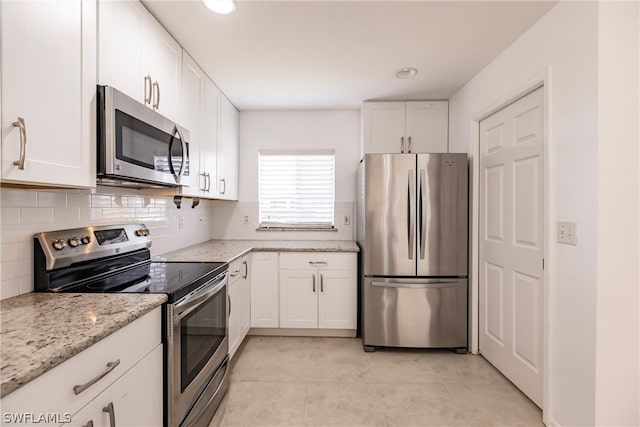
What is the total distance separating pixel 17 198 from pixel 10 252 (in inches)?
8.7

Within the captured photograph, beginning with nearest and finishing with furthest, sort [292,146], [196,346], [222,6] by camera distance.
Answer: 1. [196,346]
2. [222,6]
3. [292,146]

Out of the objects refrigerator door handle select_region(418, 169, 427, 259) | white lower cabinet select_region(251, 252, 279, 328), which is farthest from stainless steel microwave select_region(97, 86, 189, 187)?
refrigerator door handle select_region(418, 169, 427, 259)

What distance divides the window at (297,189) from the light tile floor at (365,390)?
1405 millimetres

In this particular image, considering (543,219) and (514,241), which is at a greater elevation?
(543,219)

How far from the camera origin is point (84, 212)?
1662mm

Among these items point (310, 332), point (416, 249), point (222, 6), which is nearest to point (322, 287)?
point (310, 332)

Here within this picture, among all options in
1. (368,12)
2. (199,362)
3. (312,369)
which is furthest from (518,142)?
(199,362)

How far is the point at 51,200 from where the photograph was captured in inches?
57.3

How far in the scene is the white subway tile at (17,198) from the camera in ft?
4.10

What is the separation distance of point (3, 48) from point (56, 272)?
35.6 inches

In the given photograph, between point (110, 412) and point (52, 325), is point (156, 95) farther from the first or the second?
point (110, 412)

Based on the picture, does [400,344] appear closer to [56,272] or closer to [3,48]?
[56,272]

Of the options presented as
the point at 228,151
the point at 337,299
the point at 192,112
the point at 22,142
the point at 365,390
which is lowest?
the point at 365,390

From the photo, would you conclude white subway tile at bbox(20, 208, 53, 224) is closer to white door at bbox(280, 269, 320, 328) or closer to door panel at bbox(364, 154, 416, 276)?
white door at bbox(280, 269, 320, 328)
